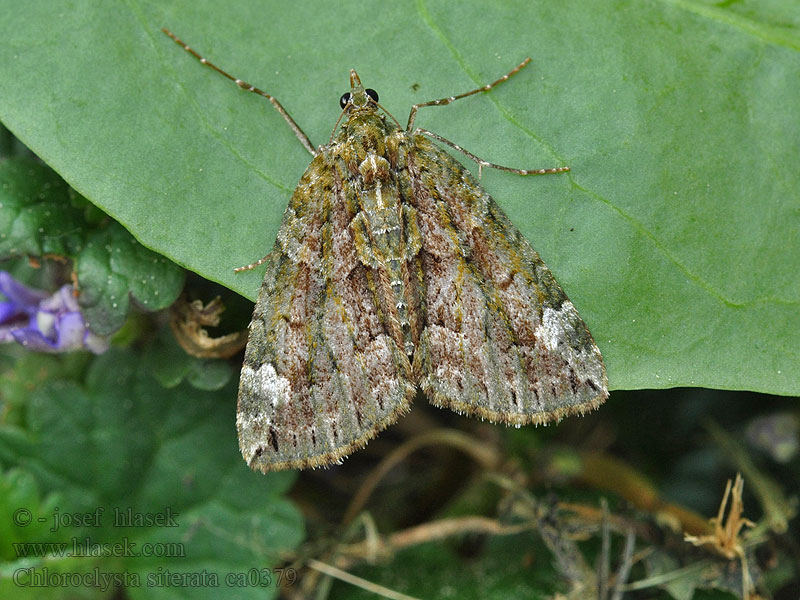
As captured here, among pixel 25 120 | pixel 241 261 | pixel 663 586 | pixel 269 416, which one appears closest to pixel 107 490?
pixel 269 416

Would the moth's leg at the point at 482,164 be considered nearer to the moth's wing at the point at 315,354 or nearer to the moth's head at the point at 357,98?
the moth's head at the point at 357,98

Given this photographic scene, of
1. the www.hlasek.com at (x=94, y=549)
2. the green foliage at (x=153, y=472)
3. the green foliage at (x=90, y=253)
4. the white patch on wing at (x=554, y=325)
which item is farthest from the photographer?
the green foliage at (x=153, y=472)

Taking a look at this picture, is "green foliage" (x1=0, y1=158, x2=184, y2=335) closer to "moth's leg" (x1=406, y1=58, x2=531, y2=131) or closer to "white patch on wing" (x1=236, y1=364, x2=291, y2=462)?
"white patch on wing" (x1=236, y1=364, x2=291, y2=462)

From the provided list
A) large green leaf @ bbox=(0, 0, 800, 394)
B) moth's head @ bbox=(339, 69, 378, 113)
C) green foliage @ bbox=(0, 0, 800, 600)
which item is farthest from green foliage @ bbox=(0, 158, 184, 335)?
moth's head @ bbox=(339, 69, 378, 113)

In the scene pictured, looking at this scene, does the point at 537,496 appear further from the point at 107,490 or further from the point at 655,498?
the point at 107,490

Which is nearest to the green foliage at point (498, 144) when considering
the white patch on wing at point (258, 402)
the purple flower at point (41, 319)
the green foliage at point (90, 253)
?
the green foliage at point (90, 253)

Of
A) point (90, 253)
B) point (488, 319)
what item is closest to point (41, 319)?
point (90, 253)
